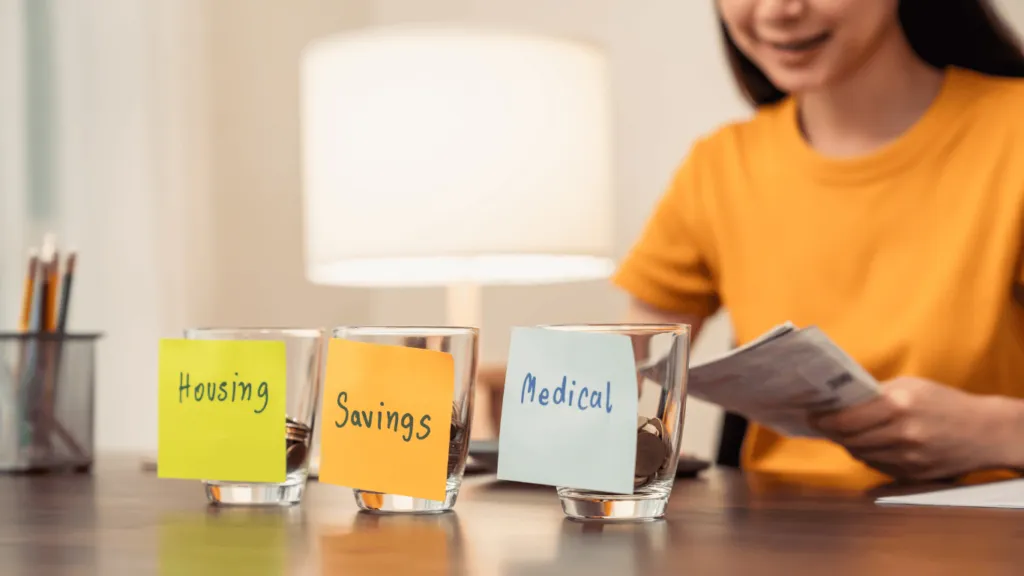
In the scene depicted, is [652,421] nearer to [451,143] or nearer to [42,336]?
[42,336]

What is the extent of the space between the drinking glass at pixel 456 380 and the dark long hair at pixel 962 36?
94cm

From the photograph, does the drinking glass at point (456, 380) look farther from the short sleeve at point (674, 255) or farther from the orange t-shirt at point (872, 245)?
the short sleeve at point (674, 255)

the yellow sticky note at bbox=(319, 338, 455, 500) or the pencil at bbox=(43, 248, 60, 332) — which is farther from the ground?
the pencil at bbox=(43, 248, 60, 332)

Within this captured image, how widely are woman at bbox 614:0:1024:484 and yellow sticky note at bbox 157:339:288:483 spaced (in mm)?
696

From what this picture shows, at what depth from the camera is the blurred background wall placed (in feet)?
5.88

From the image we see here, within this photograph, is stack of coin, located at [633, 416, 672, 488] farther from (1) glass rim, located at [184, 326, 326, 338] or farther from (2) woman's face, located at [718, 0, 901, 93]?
(2) woman's face, located at [718, 0, 901, 93]

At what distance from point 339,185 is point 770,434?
691 mm

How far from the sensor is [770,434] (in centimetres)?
136

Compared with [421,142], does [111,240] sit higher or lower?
lower

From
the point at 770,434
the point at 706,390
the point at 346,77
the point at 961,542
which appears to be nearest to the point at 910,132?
the point at 770,434

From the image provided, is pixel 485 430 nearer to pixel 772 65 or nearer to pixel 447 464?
pixel 772 65

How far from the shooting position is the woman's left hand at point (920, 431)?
922 millimetres

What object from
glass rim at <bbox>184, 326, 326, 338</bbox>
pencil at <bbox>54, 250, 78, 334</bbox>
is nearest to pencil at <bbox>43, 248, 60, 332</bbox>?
pencil at <bbox>54, 250, 78, 334</bbox>

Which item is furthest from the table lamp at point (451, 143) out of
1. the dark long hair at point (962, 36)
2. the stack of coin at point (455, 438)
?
the stack of coin at point (455, 438)
